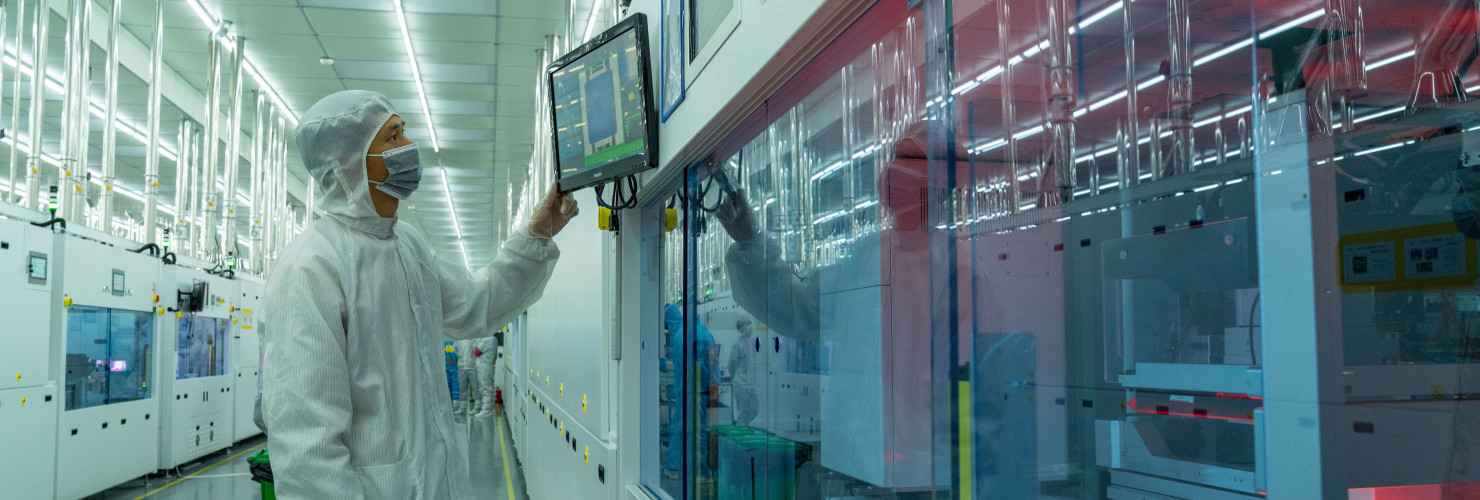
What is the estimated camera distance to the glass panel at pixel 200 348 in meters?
8.52

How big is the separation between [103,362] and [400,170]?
6.62 metres

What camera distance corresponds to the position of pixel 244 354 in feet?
34.4

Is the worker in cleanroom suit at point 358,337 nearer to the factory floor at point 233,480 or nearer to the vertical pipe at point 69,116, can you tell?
the factory floor at point 233,480

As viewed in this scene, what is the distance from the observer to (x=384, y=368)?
6.43ft

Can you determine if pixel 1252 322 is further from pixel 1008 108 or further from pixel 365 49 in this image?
pixel 365 49

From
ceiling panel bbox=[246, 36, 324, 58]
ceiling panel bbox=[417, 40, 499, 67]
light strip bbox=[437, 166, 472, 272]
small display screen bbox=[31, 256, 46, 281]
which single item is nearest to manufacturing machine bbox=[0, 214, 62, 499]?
small display screen bbox=[31, 256, 46, 281]

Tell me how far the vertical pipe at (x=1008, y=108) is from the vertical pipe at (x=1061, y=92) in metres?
0.11

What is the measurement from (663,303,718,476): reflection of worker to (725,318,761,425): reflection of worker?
0.52 ft

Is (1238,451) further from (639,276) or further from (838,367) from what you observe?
(639,276)

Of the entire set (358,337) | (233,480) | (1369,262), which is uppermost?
(1369,262)

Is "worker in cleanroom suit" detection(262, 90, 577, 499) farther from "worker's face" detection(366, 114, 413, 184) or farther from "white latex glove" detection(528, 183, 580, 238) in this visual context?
"white latex glove" detection(528, 183, 580, 238)

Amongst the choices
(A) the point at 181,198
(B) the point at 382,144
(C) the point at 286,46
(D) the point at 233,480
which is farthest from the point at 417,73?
(B) the point at 382,144

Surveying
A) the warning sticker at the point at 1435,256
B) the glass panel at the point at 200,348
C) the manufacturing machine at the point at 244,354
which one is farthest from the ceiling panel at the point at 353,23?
the warning sticker at the point at 1435,256

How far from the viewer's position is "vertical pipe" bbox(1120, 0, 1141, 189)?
1978 mm
